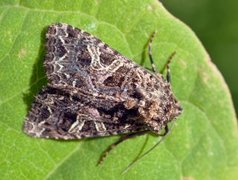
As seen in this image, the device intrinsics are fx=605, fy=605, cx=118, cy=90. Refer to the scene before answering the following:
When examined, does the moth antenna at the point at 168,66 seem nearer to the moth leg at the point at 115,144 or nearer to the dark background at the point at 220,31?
the moth leg at the point at 115,144

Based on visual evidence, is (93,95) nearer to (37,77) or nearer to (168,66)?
(37,77)

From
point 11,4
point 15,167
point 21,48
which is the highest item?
point 11,4

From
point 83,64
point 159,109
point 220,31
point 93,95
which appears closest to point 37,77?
point 83,64

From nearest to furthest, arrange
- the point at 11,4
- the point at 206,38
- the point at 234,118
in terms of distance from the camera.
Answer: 1. the point at 11,4
2. the point at 234,118
3. the point at 206,38

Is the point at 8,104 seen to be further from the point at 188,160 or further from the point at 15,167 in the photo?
the point at 188,160

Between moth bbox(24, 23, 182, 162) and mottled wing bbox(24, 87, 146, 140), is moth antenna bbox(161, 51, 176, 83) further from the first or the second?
mottled wing bbox(24, 87, 146, 140)

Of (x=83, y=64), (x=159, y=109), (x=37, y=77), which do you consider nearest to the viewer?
(x=37, y=77)

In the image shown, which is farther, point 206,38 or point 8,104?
point 206,38

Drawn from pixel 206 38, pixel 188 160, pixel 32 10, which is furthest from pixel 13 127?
pixel 206 38
